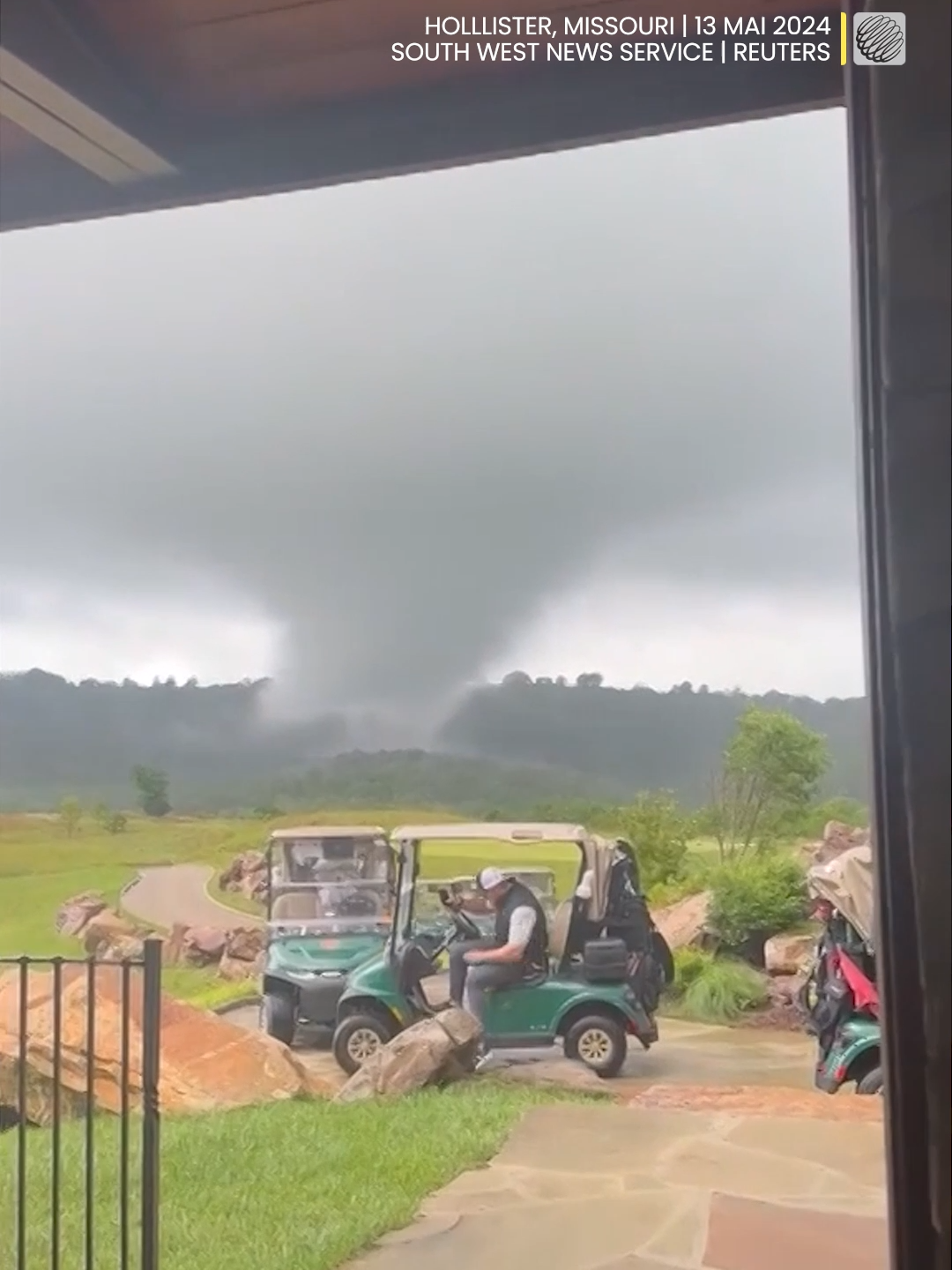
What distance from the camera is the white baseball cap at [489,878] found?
150cm

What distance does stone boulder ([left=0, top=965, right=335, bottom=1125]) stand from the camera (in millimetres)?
1503

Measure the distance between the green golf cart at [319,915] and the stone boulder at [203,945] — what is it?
0.07 m

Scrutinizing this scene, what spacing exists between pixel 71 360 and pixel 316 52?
0.59 meters

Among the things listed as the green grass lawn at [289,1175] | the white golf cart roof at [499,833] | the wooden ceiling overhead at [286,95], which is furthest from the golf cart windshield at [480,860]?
the wooden ceiling overhead at [286,95]

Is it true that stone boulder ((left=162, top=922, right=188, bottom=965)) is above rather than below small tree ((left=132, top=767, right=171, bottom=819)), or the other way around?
below

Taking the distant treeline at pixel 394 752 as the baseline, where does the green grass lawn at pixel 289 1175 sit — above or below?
below

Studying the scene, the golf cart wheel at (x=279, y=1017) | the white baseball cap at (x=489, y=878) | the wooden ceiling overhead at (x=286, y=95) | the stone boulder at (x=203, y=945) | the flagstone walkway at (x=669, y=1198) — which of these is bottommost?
the flagstone walkway at (x=669, y=1198)

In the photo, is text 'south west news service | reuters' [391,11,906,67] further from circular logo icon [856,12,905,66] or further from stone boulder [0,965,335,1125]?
stone boulder [0,965,335,1125]

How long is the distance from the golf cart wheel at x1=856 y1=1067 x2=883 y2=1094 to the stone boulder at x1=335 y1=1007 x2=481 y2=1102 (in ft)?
1.56

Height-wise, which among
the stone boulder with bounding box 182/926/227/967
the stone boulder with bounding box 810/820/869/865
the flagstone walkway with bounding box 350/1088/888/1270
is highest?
the stone boulder with bounding box 810/820/869/865

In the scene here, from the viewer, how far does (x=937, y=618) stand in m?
0.82

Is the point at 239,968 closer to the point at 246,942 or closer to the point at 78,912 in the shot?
the point at 246,942

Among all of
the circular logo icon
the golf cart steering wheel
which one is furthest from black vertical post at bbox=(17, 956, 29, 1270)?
the circular logo icon

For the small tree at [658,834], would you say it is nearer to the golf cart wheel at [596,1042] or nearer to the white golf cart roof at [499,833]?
the white golf cart roof at [499,833]
